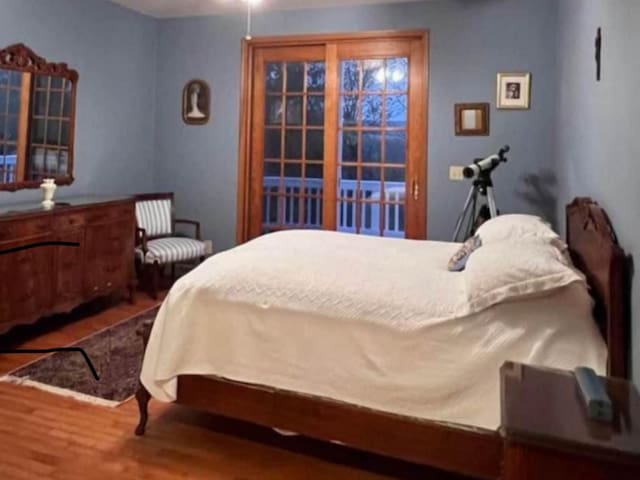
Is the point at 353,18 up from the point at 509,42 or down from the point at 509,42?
up

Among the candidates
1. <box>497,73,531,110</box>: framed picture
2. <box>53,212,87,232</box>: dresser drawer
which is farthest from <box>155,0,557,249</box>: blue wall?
<box>53,212,87,232</box>: dresser drawer

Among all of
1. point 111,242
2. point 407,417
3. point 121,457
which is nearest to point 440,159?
point 111,242

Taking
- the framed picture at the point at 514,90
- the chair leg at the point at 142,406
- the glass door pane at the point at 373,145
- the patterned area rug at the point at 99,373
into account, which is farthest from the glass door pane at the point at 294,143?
the chair leg at the point at 142,406

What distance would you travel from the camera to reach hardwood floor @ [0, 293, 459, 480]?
7.46 feet

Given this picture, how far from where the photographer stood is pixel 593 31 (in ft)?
8.97

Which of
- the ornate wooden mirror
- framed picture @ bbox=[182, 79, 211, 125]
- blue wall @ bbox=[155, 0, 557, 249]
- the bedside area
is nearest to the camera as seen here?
the bedside area

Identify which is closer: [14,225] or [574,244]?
[574,244]

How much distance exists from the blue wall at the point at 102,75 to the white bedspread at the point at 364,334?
2412mm

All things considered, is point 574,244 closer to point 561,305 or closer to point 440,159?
point 561,305

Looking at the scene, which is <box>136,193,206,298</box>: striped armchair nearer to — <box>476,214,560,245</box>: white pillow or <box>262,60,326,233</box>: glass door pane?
<box>262,60,326,233</box>: glass door pane

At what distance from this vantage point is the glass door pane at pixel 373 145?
16.0ft

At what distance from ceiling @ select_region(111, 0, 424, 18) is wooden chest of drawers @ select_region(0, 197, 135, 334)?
1.84 metres

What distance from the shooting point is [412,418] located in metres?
2.08

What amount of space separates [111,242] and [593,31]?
3541 mm
